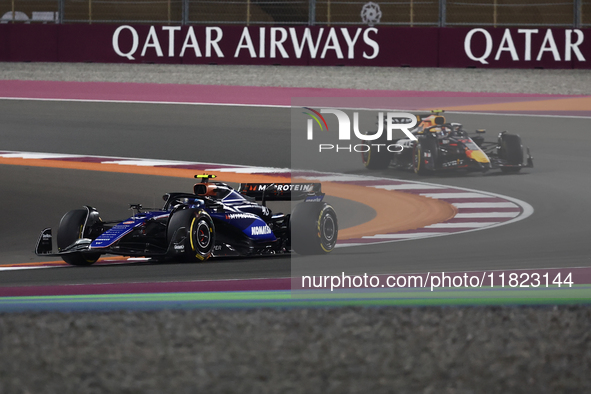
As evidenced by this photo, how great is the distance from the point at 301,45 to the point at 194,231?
45.7 feet

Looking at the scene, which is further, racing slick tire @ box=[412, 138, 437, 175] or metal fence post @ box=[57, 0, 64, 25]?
metal fence post @ box=[57, 0, 64, 25]

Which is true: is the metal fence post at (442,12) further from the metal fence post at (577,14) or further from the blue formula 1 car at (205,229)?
the blue formula 1 car at (205,229)

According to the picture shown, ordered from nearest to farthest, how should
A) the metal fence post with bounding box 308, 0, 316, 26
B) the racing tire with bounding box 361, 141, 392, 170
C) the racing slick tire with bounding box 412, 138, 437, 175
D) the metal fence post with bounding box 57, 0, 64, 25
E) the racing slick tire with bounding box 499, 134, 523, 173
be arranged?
1. the racing slick tire with bounding box 412, 138, 437, 175
2. the racing slick tire with bounding box 499, 134, 523, 173
3. the racing tire with bounding box 361, 141, 392, 170
4. the metal fence post with bounding box 308, 0, 316, 26
5. the metal fence post with bounding box 57, 0, 64, 25

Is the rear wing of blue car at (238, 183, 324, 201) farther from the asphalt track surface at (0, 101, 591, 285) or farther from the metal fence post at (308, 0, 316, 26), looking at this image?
the metal fence post at (308, 0, 316, 26)

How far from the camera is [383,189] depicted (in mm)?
14195

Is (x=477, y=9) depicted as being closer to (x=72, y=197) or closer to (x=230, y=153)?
(x=230, y=153)

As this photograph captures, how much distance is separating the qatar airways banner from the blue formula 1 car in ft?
41.0

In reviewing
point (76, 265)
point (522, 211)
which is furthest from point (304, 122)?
point (76, 265)

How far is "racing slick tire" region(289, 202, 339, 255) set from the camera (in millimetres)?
9281

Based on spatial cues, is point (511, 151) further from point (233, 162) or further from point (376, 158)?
point (233, 162)

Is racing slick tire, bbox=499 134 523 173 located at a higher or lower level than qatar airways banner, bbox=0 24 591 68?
lower

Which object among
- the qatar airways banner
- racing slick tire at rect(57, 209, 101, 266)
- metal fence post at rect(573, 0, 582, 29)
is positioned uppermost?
metal fence post at rect(573, 0, 582, 29)

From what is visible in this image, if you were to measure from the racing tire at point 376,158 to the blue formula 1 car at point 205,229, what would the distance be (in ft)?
17.3

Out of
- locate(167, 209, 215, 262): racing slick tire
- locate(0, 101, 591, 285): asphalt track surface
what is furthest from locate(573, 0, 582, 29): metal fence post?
locate(167, 209, 215, 262): racing slick tire
